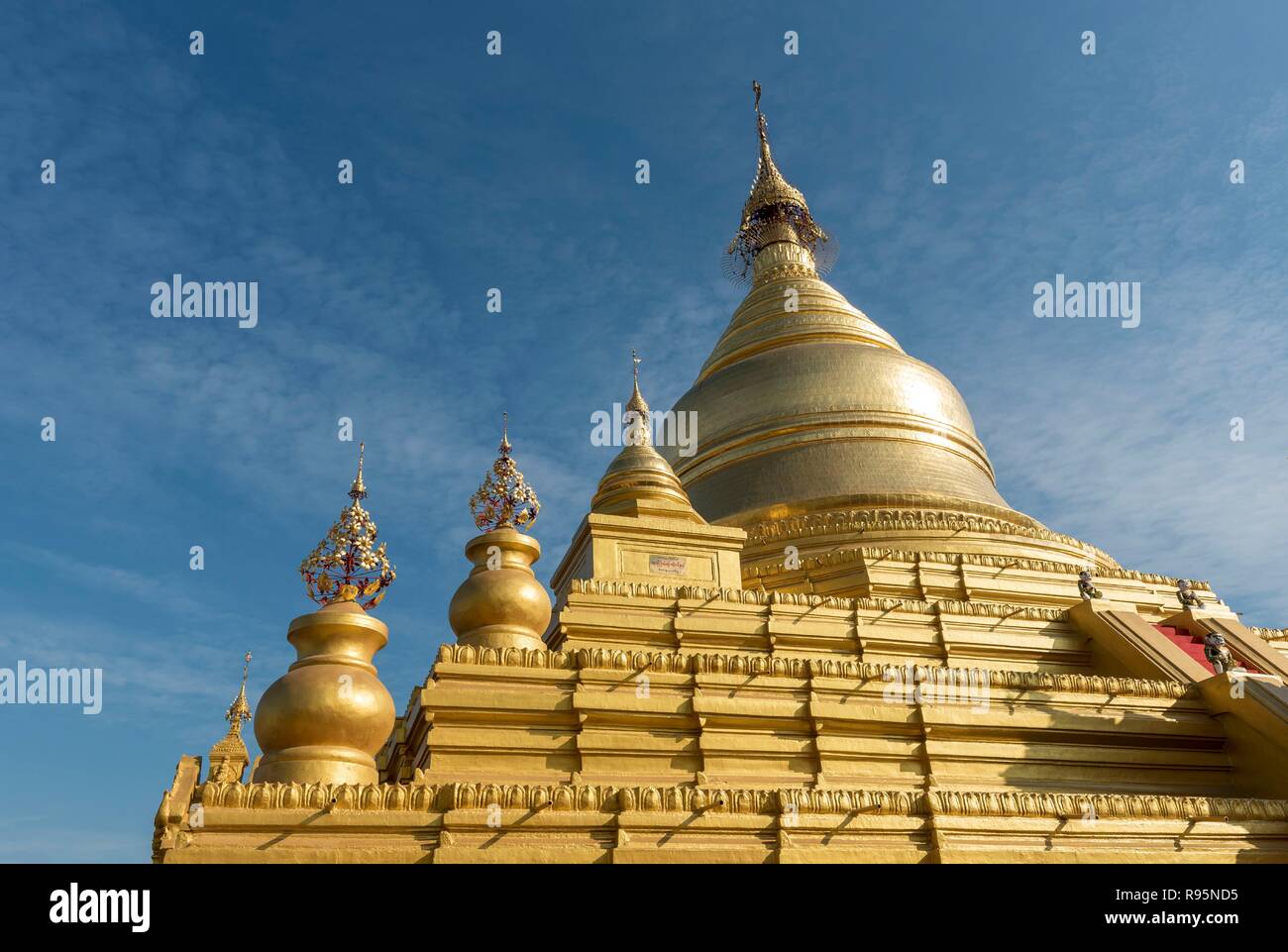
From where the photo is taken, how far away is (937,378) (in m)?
29.2

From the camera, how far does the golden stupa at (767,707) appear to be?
10477 mm

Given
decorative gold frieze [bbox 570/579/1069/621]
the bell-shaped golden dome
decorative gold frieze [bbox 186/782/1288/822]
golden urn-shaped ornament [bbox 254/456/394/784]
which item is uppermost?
the bell-shaped golden dome

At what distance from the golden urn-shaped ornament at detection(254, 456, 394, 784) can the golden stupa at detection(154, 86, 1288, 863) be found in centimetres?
3

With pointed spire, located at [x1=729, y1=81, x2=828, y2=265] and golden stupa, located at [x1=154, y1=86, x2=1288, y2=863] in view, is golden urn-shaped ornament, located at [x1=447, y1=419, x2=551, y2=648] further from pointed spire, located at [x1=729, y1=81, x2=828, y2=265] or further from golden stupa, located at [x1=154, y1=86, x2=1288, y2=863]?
pointed spire, located at [x1=729, y1=81, x2=828, y2=265]

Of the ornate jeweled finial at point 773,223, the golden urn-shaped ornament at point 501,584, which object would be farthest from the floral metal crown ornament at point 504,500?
the ornate jeweled finial at point 773,223

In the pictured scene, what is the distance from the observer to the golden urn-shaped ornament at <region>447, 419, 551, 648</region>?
48.5 ft

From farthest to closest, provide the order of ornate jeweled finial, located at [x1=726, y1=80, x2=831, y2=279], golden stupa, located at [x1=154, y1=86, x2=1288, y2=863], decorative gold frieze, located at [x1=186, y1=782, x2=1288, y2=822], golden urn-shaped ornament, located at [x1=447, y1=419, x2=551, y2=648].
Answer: ornate jeweled finial, located at [x1=726, y1=80, x2=831, y2=279], golden urn-shaped ornament, located at [x1=447, y1=419, x2=551, y2=648], golden stupa, located at [x1=154, y1=86, x2=1288, y2=863], decorative gold frieze, located at [x1=186, y1=782, x2=1288, y2=822]

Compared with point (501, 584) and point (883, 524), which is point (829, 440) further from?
point (501, 584)

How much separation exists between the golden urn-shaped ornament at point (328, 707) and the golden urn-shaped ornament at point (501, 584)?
7.37 feet

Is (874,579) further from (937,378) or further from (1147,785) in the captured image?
(937,378)

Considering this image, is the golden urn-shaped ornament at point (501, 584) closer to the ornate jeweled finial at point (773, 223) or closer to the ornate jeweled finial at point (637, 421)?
the ornate jeweled finial at point (637, 421)

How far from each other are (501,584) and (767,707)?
4.26 metres

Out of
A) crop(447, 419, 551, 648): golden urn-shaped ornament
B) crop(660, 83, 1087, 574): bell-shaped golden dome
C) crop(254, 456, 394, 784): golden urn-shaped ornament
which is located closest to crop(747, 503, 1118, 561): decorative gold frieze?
crop(660, 83, 1087, 574): bell-shaped golden dome
